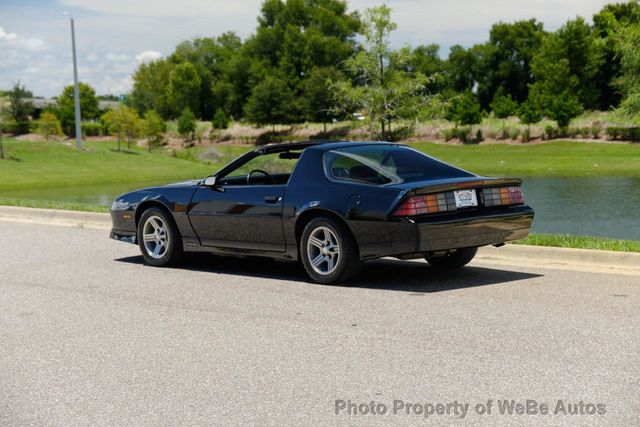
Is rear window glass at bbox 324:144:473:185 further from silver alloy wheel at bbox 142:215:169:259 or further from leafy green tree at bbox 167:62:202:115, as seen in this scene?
leafy green tree at bbox 167:62:202:115

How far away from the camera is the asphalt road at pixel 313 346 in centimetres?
488

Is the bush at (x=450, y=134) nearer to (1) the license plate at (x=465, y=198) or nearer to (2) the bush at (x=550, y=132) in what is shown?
(2) the bush at (x=550, y=132)

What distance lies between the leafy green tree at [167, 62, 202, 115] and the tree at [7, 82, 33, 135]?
19077 mm

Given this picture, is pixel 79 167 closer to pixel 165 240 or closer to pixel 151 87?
pixel 165 240

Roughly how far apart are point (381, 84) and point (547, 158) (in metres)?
22.8

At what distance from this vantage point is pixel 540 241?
10906 mm

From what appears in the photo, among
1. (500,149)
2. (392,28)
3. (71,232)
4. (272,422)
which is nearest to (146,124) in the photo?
(500,149)

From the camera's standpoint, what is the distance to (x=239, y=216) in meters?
9.70

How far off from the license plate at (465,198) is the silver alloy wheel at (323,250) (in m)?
1.22

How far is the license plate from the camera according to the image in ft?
28.1

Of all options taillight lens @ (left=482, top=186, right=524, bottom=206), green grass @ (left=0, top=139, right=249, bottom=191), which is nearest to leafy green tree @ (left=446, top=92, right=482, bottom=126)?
green grass @ (left=0, top=139, right=249, bottom=191)

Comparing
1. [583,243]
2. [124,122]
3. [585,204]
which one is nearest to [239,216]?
[583,243]

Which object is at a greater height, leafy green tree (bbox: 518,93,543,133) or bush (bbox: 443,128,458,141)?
leafy green tree (bbox: 518,93,543,133)

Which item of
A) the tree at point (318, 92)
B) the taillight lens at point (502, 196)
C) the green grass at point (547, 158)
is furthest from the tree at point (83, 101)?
the taillight lens at point (502, 196)
